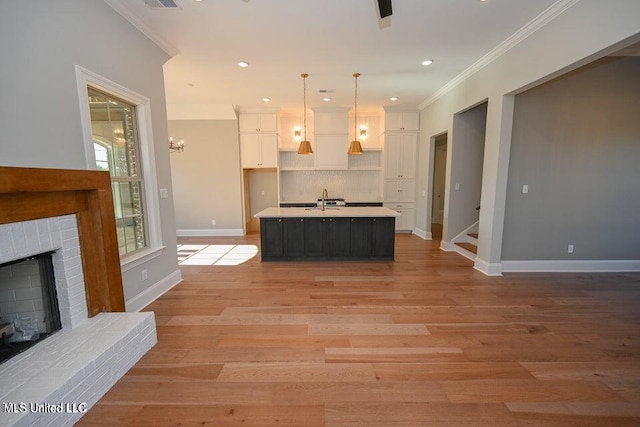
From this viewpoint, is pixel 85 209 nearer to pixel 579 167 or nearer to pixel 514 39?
pixel 514 39

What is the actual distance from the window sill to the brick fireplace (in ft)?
1.24

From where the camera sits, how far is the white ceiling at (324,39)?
8.09ft

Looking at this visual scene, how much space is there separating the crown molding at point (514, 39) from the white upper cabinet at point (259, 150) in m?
3.86

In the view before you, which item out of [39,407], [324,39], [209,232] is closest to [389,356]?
[39,407]

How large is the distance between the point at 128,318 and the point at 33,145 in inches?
54.6

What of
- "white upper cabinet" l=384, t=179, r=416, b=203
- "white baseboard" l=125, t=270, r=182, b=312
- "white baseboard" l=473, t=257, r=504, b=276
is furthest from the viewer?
"white upper cabinet" l=384, t=179, r=416, b=203

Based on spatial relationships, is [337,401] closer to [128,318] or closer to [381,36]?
[128,318]

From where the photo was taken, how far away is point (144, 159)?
288 cm

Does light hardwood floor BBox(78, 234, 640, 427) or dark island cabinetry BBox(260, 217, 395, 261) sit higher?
dark island cabinetry BBox(260, 217, 395, 261)

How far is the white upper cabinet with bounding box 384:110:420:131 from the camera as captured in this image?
6.09 m

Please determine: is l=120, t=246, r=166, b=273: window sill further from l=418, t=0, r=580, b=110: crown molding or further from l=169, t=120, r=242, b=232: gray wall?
l=418, t=0, r=580, b=110: crown molding

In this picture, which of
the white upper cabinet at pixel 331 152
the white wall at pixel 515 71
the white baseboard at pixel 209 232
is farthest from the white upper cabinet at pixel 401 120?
the white baseboard at pixel 209 232

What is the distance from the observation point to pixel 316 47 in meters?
3.22

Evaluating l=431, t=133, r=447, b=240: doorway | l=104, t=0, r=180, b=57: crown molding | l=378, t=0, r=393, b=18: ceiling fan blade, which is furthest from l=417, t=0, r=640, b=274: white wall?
l=104, t=0, r=180, b=57: crown molding
